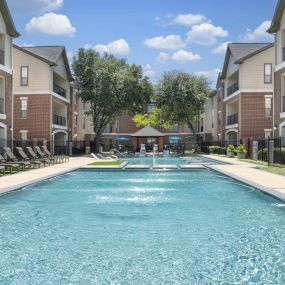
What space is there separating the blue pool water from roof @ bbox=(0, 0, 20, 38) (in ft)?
45.7

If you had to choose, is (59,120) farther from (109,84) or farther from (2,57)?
(2,57)

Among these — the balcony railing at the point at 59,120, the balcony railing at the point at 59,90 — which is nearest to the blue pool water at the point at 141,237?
the balcony railing at the point at 59,120

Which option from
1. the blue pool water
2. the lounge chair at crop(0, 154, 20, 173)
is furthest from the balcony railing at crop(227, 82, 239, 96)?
the blue pool water

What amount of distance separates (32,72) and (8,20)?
34.5 ft

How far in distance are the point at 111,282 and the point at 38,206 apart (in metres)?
6.14

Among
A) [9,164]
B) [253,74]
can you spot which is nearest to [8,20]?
[9,164]

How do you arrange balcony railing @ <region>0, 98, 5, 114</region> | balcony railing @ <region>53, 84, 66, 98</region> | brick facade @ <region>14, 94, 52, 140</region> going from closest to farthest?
1. balcony railing @ <region>0, 98, 5, 114</region>
2. brick facade @ <region>14, 94, 52, 140</region>
3. balcony railing @ <region>53, 84, 66, 98</region>

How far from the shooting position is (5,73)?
79.7ft

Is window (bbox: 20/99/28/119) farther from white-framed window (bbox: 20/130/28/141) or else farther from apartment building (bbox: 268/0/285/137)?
apartment building (bbox: 268/0/285/137)

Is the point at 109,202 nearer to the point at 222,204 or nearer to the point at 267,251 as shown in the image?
the point at 222,204

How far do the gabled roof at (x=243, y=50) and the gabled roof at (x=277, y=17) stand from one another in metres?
8.92

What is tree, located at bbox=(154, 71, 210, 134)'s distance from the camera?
42188 mm

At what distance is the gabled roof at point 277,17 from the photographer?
24.2 m

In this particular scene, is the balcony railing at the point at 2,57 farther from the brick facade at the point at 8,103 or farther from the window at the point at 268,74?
the window at the point at 268,74
